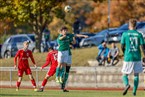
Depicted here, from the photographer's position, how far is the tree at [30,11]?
42.8m

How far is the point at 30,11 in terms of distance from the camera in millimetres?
43156

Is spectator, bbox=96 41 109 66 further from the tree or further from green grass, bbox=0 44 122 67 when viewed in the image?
the tree

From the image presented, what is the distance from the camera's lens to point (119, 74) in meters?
32.4

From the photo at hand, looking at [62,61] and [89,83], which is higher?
[62,61]

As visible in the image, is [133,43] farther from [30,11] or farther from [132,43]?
[30,11]


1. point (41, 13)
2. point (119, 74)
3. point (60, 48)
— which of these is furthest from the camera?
point (41, 13)

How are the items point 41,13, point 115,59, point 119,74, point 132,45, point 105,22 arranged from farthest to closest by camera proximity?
point 105,22
point 41,13
point 115,59
point 119,74
point 132,45

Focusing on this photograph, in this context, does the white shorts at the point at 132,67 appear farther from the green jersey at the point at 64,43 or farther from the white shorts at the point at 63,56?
the white shorts at the point at 63,56

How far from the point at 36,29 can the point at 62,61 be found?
20551 millimetres

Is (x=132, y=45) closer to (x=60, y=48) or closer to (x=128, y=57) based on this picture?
(x=128, y=57)

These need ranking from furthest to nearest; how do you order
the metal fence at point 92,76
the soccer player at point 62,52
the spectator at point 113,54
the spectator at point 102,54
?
1. the spectator at point 102,54
2. the spectator at point 113,54
3. the metal fence at point 92,76
4. the soccer player at point 62,52

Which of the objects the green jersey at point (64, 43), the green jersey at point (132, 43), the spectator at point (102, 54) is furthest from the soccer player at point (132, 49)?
the spectator at point (102, 54)

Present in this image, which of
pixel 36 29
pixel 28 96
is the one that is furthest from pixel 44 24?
pixel 28 96

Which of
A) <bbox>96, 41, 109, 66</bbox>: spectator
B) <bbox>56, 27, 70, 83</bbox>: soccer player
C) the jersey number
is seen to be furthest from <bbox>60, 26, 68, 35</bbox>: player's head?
<bbox>96, 41, 109, 66</bbox>: spectator
